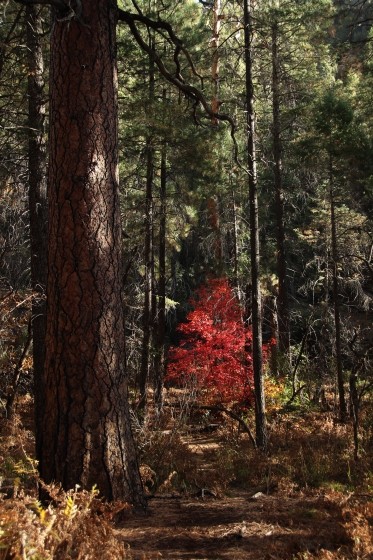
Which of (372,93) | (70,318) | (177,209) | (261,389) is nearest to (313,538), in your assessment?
(70,318)

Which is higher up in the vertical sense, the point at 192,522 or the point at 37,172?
the point at 37,172

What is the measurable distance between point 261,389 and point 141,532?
24.3ft

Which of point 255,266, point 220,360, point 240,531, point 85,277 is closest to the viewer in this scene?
point 240,531

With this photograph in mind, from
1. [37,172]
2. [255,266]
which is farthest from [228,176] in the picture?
[37,172]

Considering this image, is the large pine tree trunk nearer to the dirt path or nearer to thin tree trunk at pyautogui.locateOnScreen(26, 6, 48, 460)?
the dirt path

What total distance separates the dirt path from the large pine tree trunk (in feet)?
1.22

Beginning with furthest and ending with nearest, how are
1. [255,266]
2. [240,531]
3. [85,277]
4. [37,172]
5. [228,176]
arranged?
[228,176]
[255,266]
[37,172]
[85,277]
[240,531]

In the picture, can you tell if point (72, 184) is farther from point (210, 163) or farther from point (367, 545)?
point (210, 163)

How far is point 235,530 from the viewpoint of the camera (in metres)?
3.99

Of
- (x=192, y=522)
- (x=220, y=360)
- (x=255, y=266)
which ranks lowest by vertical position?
(x=192, y=522)

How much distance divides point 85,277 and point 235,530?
2253 millimetres

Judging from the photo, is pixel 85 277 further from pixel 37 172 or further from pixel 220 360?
pixel 220 360

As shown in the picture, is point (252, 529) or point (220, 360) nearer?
point (252, 529)

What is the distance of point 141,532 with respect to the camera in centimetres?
396
